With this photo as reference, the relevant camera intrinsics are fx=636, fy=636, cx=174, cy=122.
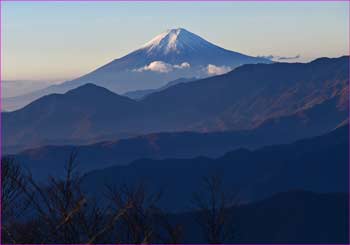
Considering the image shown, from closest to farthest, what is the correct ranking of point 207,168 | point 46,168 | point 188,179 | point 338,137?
point 188,179, point 207,168, point 338,137, point 46,168

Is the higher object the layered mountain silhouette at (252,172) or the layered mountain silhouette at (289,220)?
the layered mountain silhouette at (289,220)

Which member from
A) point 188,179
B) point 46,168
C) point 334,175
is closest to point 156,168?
point 188,179

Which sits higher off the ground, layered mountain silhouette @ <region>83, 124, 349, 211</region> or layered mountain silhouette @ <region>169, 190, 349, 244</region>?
layered mountain silhouette @ <region>169, 190, 349, 244</region>

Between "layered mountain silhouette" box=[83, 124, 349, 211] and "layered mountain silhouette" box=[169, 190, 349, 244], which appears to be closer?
"layered mountain silhouette" box=[169, 190, 349, 244]

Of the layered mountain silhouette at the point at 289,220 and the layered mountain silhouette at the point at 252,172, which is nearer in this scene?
the layered mountain silhouette at the point at 289,220

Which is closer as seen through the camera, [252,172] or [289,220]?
[289,220]

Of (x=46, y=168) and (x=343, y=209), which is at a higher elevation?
(x=343, y=209)

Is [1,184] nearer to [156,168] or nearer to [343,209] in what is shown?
[343,209]

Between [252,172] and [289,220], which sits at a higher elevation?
[289,220]
